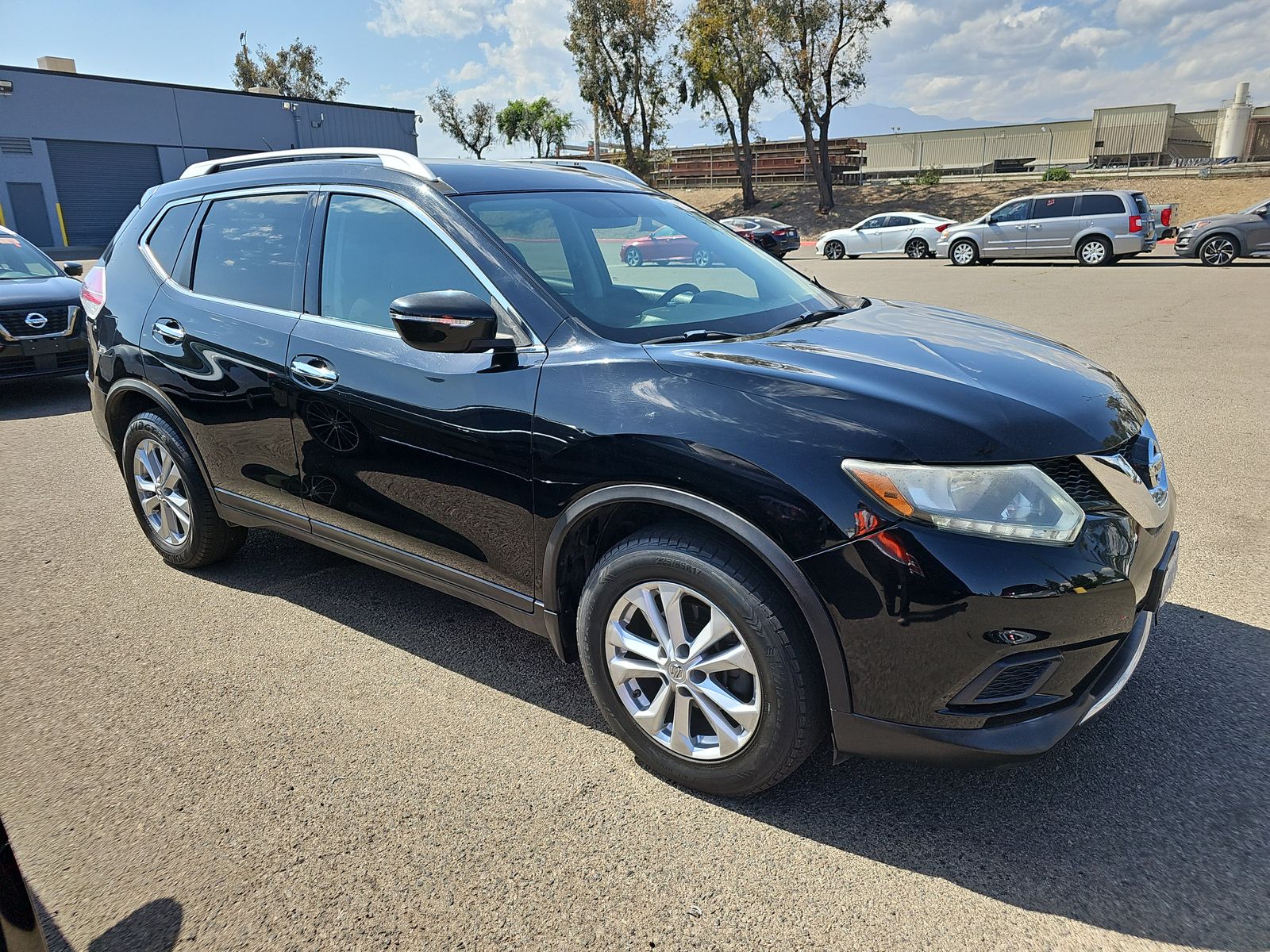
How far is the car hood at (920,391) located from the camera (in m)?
2.24

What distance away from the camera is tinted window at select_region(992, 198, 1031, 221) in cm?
2145

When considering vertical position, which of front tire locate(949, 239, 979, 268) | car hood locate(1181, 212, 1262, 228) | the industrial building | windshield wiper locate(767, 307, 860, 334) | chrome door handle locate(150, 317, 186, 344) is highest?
the industrial building

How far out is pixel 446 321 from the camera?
271 centimetres

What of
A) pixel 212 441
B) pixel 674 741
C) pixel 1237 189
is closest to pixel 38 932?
pixel 674 741

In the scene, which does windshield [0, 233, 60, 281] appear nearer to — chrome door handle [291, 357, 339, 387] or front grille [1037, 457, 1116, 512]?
chrome door handle [291, 357, 339, 387]

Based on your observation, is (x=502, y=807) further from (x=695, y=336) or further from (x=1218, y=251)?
(x=1218, y=251)

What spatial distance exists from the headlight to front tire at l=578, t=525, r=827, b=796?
0.40m

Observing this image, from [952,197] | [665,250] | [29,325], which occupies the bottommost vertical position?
[29,325]

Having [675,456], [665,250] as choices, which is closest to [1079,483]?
[675,456]

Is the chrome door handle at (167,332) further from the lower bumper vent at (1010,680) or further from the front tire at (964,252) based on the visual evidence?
the front tire at (964,252)

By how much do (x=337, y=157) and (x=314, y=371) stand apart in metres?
0.92

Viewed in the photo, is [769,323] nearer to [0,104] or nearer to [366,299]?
[366,299]

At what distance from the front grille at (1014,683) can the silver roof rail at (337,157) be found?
2.48 metres

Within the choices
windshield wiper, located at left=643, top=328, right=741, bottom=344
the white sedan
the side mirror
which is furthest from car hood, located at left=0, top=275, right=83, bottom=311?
the white sedan
